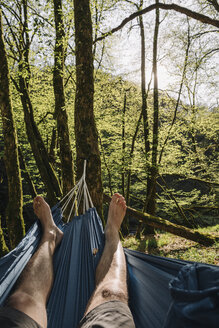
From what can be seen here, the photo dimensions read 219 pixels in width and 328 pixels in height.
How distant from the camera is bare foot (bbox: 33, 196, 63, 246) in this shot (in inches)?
61.6

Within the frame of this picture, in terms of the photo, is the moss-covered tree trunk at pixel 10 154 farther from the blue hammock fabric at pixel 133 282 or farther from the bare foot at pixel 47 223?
the blue hammock fabric at pixel 133 282

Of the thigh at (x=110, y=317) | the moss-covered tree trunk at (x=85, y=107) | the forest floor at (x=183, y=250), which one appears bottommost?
the forest floor at (x=183, y=250)

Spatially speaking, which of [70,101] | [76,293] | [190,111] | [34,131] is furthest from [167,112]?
[76,293]

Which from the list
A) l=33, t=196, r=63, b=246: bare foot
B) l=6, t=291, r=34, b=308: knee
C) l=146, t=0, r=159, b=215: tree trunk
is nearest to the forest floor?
l=146, t=0, r=159, b=215: tree trunk

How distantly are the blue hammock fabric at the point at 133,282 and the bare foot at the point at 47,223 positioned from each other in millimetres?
49

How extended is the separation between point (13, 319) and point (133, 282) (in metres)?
0.59

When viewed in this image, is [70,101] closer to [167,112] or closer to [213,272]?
[167,112]

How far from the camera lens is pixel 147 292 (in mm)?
964

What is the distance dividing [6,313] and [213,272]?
2.62 feet

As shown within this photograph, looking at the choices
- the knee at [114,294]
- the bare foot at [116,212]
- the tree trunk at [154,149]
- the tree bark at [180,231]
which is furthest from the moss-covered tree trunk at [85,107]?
the tree trunk at [154,149]

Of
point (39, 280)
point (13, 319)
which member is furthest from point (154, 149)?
A: point (13, 319)

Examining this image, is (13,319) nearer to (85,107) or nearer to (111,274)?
(111,274)

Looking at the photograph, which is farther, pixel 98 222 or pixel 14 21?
pixel 14 21

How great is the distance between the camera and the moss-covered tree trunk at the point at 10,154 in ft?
9.37
